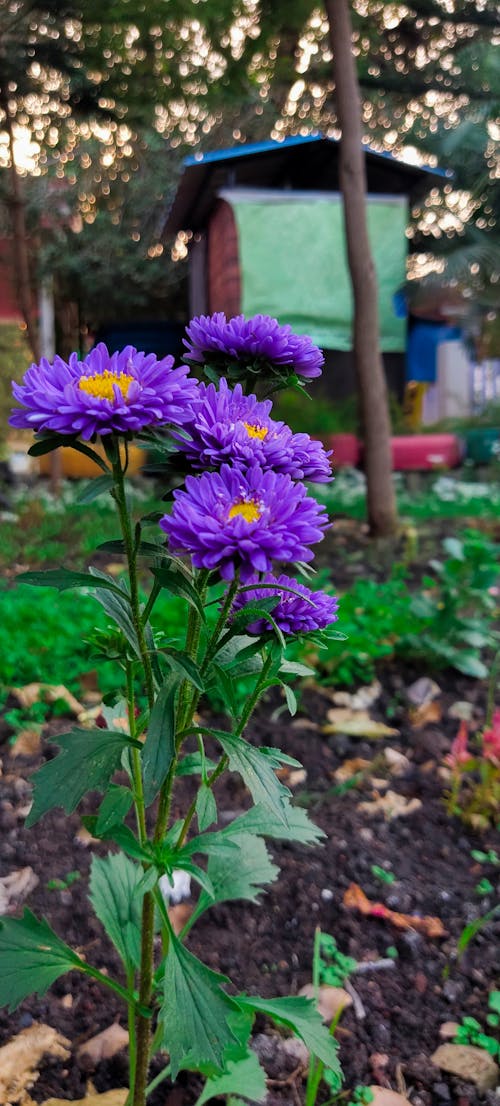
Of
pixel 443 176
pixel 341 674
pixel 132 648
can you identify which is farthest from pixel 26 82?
pixel 132 648

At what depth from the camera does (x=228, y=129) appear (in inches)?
420

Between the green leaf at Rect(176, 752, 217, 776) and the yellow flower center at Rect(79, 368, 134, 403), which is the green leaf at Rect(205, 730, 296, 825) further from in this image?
the yellow flower center at Rect(79, 368, 134, 403)

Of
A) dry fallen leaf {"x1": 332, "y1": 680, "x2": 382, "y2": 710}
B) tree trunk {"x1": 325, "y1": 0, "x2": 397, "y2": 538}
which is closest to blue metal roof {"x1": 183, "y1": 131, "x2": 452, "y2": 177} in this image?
tree trunk {"x1": 325, "y1": 0, "x2": 397, "y2": 538}

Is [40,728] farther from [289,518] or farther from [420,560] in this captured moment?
[420,560]

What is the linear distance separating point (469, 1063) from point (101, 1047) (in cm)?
59

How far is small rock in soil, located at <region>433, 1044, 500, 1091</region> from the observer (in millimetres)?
1312

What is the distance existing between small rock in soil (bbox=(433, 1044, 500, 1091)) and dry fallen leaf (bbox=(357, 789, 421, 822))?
2.13 feet

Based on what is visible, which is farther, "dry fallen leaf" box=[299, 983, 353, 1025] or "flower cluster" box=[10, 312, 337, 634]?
"dry fallen leaf" box=[299, 983, 353, 1025]

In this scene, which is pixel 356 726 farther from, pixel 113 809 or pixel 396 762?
pixel 113 809

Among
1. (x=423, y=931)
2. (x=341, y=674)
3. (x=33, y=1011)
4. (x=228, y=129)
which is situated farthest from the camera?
(x=228, y=129)

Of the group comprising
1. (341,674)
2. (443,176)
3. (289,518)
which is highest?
(443,176)

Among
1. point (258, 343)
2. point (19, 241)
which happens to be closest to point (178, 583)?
point (258, 343)

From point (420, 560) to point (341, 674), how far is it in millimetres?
1597

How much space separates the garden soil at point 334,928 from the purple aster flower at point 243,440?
0.99m
